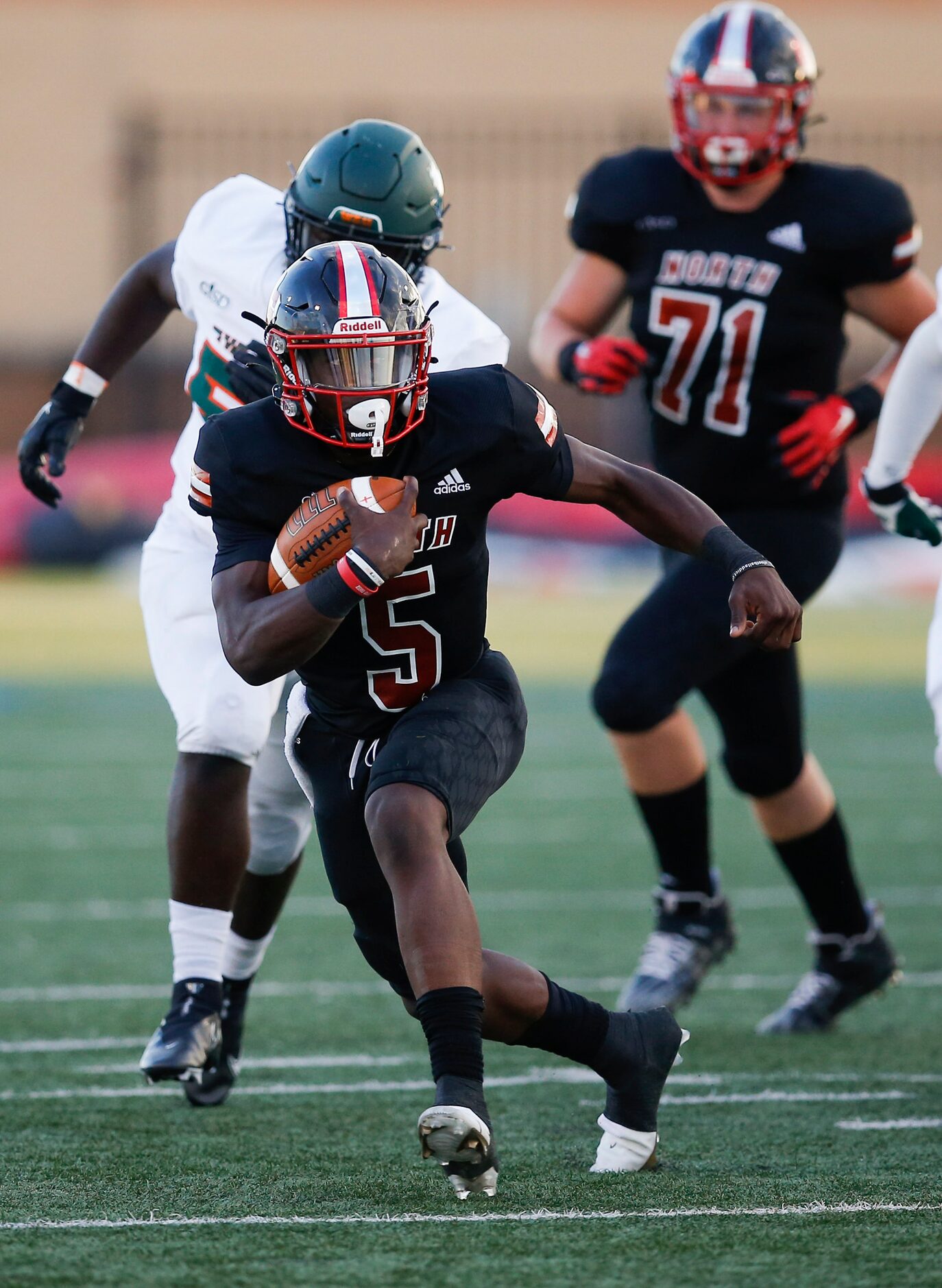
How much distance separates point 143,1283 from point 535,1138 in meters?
1.13

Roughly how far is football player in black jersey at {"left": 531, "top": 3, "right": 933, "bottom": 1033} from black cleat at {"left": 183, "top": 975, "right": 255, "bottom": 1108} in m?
0.97

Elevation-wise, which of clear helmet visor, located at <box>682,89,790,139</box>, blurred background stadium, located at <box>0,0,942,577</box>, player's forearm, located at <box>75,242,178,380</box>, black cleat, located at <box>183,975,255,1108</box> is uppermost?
clear helmet visor, located at <box>682,89,790,139</box>

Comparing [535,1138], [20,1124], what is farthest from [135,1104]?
[535,1138]

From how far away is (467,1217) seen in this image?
287cm

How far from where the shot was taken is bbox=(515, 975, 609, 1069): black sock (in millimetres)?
3145

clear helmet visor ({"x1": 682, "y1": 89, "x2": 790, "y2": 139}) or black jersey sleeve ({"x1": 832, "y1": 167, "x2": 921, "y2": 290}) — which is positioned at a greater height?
clear helmet visor ({"x1": 682, "y1": 89, "x2": 790, "y2": 139})

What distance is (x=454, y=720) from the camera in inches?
124

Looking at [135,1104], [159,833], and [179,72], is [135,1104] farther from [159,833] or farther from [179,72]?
[179,72]

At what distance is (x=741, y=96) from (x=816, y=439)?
0.81 meters

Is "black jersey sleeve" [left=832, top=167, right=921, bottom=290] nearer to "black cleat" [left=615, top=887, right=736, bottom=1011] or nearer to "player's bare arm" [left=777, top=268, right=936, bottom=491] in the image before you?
"player's bare arm" [left=777, top=268, right=936, bottom=491]

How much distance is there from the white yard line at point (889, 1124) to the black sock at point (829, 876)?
106cm

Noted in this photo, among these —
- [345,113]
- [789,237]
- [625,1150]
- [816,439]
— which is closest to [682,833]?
[816,439]

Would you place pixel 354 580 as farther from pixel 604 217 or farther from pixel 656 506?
pixel 604 217

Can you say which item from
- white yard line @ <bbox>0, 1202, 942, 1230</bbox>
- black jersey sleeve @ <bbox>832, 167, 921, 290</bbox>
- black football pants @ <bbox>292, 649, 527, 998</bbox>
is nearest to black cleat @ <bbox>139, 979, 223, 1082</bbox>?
black football pants @ <bbox>292, 649, 527, 998</bbox>
